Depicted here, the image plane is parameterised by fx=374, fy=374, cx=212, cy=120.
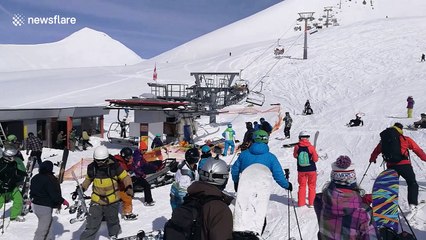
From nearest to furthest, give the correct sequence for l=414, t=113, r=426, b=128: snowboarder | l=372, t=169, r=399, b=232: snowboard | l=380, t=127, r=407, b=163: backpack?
1. l=372, t=169, r=399, b=232: snowboard
2. l=380, t=127, r=407, b=163: backpack
3. l=414, t=113, r=426, b=128: snowboarder

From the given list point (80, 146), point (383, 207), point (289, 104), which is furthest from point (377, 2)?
point (383, 207)

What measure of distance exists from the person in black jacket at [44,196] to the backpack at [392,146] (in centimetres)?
574

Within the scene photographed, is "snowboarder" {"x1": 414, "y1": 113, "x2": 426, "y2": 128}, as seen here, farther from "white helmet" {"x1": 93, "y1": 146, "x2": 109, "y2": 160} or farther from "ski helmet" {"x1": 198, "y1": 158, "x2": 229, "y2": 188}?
"ski helmet" {"x1": 198, "y1": 158, "x2": 229, "y2": 188}

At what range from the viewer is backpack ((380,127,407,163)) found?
651 centimetres

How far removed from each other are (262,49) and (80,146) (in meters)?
45.8

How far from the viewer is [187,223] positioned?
2941 millimetres

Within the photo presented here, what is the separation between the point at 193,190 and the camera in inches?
123

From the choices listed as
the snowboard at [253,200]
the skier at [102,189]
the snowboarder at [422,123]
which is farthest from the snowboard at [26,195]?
the snowboarder at [422,123]

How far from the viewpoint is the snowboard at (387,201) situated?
5188mm

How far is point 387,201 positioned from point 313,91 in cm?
2929

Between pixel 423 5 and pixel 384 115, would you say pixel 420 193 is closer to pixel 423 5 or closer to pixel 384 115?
pixel 384 115

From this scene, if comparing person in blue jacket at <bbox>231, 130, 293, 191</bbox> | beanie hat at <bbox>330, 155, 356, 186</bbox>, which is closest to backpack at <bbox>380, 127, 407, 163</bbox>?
person in blue jacket at <bbox>231, 130, 293, 191</bbox>

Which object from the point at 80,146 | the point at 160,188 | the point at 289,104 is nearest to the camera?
the point at 160,188

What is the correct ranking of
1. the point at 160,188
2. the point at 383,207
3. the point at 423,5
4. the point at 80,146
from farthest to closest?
the point at 423,5 → the point at 80,146 → the point at 160,188 → the point at 383,207
